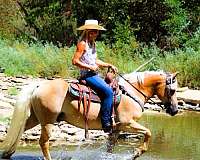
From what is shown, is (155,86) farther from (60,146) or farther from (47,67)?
(47,67)

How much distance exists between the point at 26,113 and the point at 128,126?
1649mm

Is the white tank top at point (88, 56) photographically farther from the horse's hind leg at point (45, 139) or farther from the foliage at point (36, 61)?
the foliage at point (36, 61)

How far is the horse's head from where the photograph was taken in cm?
929

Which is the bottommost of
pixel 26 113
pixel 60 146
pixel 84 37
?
pixel 60 146

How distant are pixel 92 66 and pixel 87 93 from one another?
47cm

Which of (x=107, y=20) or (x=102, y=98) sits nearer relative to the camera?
(x=102, y=98)

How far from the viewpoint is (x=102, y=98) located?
8867mm

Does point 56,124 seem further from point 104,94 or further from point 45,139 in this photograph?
point 104,94

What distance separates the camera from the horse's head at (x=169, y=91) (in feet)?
30.5

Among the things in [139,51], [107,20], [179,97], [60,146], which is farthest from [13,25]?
[60,146]

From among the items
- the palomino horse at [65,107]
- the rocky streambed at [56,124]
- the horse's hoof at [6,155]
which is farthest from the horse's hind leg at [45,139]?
the rocky streambed at [56,124]

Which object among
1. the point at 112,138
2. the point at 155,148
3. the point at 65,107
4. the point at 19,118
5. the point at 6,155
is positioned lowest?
the point at 155,148

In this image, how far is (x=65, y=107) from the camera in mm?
8773

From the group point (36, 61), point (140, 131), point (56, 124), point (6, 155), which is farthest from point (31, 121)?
point (36, 61)
